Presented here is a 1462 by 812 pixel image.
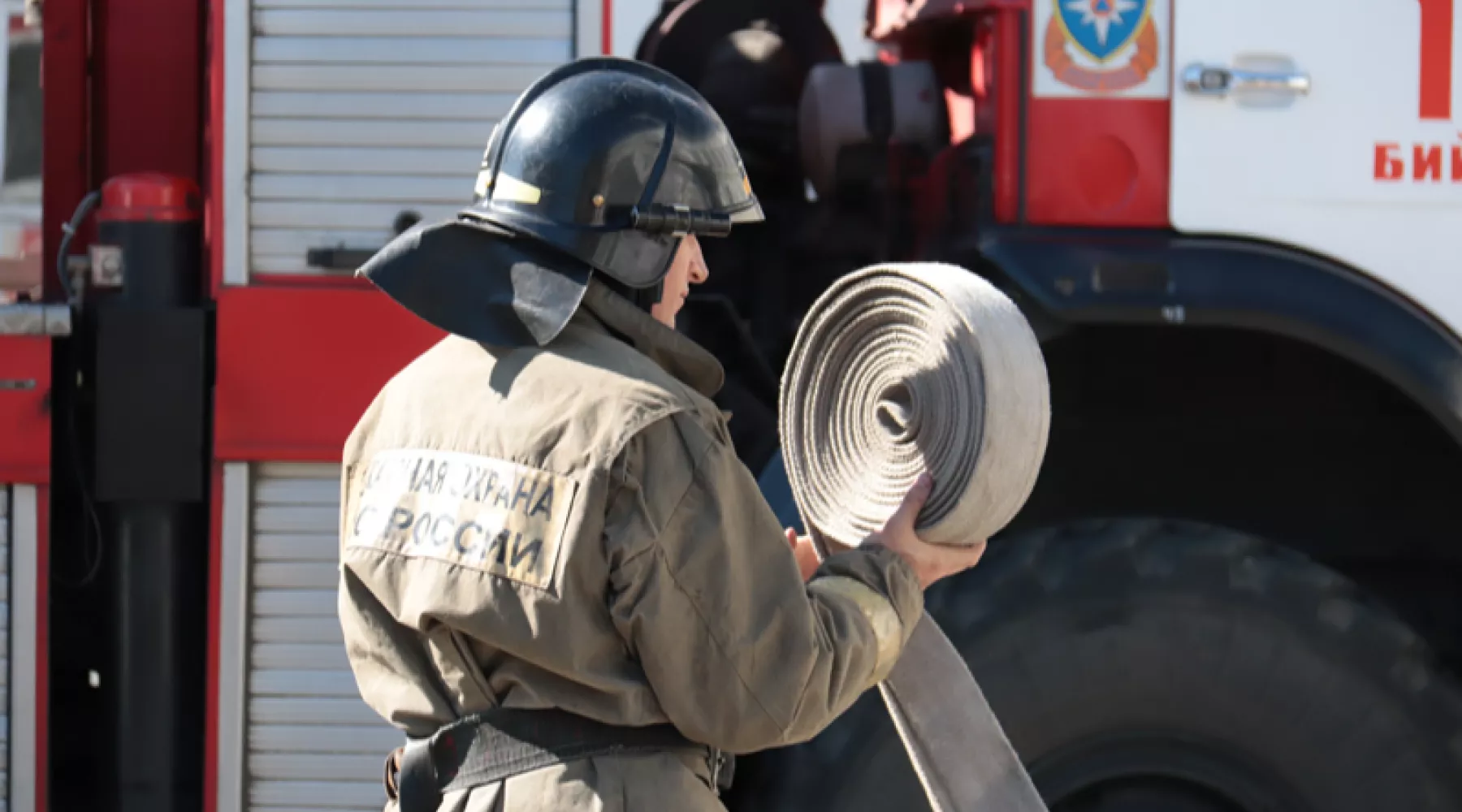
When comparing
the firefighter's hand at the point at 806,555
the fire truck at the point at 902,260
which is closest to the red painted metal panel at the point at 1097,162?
the fire truck at the point at 902,260

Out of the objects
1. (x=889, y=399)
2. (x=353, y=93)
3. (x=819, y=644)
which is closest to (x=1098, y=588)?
(x=889, y=399)

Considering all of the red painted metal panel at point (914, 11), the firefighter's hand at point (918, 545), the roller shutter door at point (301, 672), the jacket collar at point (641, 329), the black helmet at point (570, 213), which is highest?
the red painted metal panel at point (914, 11)

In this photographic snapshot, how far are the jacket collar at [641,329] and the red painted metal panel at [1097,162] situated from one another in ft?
3.60

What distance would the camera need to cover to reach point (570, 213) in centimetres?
195

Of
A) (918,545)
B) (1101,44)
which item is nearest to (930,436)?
(918,545)

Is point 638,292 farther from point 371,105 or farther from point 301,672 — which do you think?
point 301,672

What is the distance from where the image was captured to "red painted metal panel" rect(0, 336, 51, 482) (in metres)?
2.96

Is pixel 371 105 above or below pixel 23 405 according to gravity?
above

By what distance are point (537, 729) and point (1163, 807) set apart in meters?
1.40

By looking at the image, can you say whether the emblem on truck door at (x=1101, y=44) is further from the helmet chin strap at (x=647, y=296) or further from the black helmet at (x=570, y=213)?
the helmet chin strap at (x=647, y=296)

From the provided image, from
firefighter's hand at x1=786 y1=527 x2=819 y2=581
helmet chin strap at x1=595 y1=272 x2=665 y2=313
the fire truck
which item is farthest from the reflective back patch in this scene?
the fire truck

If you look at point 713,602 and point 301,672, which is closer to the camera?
point 713,602

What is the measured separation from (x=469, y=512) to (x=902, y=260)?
1.62 m

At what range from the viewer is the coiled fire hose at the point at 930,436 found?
2107 millimetres
